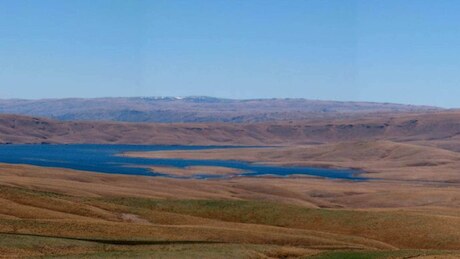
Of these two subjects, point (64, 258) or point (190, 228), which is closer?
point (64, 258)

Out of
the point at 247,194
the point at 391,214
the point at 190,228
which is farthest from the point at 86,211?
the point at 247,194

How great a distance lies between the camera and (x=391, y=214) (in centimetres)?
8169

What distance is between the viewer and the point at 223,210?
87750 mm

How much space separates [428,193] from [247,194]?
34956mm

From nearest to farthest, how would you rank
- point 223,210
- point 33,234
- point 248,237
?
point 33,234, point 248,237, point 223,210

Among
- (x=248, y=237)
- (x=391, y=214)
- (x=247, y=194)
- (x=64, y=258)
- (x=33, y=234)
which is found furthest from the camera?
(x=247, y=194)

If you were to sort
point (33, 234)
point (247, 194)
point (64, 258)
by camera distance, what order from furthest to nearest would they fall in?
1. point (247, 194)
2. point (33, 234)
3. point (64, 258)

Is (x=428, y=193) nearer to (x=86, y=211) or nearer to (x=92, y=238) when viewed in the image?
(x=86, y=211)

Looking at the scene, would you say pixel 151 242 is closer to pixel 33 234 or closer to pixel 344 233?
pixel 33 234

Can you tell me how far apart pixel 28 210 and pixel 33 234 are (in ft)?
45.2

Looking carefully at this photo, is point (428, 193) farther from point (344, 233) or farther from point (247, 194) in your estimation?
point (344, 233)

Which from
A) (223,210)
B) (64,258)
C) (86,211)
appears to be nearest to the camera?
(64,258)

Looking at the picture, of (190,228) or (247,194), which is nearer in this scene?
(190,228)

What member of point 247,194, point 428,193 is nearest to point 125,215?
point 247,194
